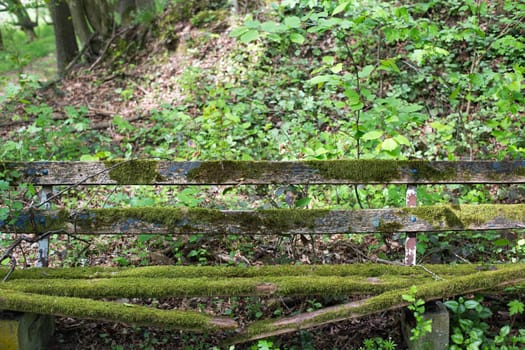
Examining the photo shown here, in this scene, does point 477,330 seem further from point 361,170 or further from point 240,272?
point 240,272

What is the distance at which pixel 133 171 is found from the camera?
352 centimetres

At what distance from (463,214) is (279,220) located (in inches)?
51.9

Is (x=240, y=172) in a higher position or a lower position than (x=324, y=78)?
lower

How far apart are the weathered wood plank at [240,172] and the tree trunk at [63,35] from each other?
342 inches

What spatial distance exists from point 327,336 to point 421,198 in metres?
1.60

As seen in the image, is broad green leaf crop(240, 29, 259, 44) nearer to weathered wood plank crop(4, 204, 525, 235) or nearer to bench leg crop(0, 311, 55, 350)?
weathered wood plank crop(4, 204, 525, 235)

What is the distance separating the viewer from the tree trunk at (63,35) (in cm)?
1135

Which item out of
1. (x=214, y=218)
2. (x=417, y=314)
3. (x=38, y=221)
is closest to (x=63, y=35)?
(x=38, y=221)

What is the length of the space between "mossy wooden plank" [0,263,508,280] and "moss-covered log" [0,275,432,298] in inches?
6.4

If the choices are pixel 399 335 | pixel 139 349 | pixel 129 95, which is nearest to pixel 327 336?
pixel 399 335

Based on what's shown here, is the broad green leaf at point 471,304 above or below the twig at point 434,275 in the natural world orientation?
below

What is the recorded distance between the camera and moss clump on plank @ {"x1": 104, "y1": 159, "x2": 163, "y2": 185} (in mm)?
3514

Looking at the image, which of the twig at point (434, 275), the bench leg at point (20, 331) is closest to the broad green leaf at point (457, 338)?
the twig at point (434, 275)

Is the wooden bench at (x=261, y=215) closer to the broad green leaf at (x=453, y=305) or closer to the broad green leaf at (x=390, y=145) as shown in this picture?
the broad green leaf at (x=453, y=305)
